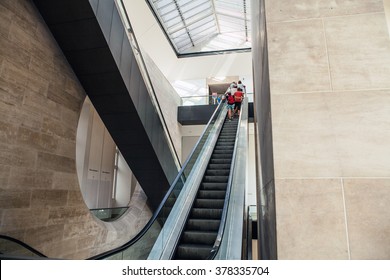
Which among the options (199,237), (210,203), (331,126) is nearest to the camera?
(331,126)

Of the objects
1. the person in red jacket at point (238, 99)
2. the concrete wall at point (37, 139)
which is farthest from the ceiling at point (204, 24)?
the concrete wall at point (37, 139)

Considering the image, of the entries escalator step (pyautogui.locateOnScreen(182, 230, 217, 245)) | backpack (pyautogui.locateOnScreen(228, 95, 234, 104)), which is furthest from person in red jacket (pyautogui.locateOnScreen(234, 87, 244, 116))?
escalator step (pyautogui.locateOnScreen(182, 230, 217, 245))

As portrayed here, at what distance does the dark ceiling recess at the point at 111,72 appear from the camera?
4883 millimetres

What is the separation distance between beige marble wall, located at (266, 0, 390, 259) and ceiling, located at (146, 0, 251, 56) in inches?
563

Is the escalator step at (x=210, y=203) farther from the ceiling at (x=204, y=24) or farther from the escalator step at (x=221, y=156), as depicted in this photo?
the ceiling at (x=204, y=24)

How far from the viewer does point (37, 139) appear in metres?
5.10

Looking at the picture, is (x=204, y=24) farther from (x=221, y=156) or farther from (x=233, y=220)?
(x=233, y=220)

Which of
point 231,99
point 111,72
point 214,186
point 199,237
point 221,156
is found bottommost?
point 199,237

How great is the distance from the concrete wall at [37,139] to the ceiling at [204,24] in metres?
10.6

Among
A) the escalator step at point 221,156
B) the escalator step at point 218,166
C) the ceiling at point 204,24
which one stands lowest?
the escalator step at point 218,166

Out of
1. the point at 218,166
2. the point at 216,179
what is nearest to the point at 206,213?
the point at 216,179

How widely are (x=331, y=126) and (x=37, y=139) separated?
5.22 m

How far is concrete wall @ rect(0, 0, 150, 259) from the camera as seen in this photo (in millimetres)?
4477
